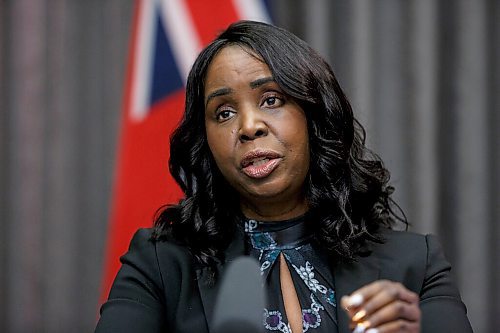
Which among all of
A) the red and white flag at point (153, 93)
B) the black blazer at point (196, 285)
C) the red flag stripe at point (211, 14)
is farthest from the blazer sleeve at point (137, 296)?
the red flag stripe at point (211, 14)

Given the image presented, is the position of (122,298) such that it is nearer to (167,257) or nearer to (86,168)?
(167,257)

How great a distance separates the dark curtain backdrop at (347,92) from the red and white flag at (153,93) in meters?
0.23

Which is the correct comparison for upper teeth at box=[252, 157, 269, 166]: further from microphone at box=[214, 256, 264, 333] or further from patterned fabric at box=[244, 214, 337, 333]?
microphone at box=[214, 256, 264, 333]

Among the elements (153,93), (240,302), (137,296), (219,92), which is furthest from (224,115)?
(153,93)

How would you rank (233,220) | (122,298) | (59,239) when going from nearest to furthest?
(122,298) → (233,220) → (59,239)

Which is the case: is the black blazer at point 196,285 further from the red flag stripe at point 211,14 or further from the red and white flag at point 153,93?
the red flag stripe at point 211,14

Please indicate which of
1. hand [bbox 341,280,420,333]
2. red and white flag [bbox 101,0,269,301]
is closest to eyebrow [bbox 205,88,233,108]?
hand [bbox 341,280,420,333]

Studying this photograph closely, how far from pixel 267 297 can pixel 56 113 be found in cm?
129

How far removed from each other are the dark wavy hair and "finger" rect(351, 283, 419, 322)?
1.13 ft

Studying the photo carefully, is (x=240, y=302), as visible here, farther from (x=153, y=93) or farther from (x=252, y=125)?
(x=153, y=93)

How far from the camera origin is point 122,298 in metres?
1.08

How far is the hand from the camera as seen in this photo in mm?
755

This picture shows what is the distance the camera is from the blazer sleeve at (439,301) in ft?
3.40

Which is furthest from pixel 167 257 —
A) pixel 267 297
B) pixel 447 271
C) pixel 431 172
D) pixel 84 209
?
pixel 431 172
